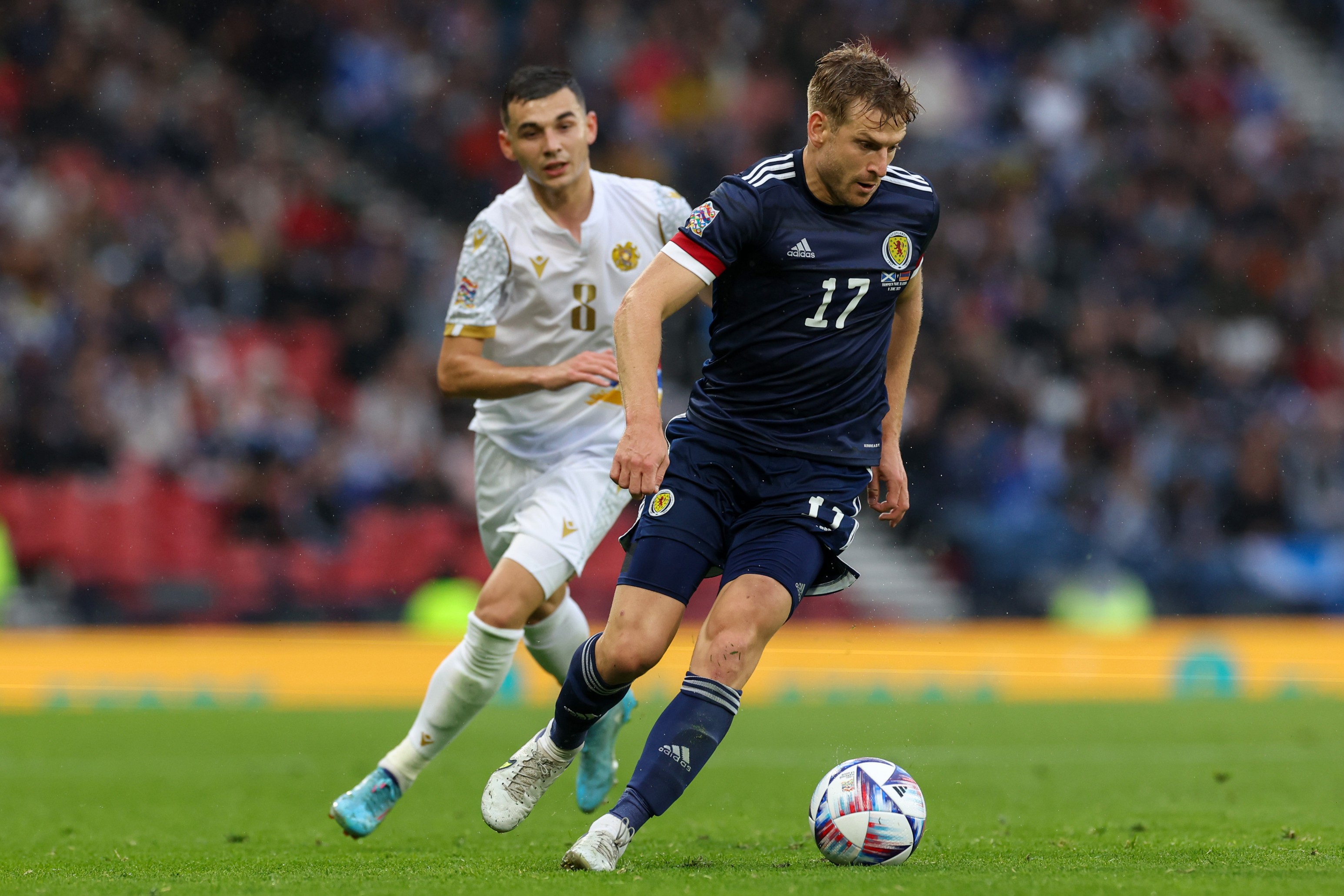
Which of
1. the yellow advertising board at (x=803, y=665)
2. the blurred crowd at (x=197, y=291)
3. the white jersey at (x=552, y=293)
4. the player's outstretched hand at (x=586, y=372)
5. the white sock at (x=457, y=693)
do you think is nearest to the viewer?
the player's outstretched hand at (x=586, y=372)

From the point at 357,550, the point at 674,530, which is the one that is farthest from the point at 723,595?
the point at 357,550

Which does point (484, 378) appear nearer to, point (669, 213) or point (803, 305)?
point (669, 213)

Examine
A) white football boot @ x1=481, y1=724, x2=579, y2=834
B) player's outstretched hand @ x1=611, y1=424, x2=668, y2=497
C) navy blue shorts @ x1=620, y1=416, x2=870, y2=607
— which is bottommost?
white football boot @ x1=481, y1=724, x2=579, y2=834

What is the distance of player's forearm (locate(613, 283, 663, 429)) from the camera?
4762 mm

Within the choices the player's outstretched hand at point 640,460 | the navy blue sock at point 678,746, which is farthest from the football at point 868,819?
the player's outstretched hand at point 640,460

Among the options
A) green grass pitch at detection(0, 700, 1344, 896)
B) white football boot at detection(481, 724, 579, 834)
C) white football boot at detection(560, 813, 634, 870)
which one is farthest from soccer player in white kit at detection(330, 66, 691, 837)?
white football boot at detection(560, 813, 634, 870)

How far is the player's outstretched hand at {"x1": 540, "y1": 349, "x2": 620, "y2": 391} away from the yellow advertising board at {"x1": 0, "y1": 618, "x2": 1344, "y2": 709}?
7.03 m

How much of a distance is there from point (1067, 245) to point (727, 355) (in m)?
13.8

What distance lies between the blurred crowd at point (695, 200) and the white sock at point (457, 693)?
8849 millimetres

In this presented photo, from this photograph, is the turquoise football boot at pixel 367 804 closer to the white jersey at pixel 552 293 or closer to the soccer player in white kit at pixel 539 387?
the soccer player in white kit at pixel 539 387

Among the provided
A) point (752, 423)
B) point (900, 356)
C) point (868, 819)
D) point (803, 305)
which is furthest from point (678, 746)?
point (900, 356)

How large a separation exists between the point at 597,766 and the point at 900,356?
2.27 metres

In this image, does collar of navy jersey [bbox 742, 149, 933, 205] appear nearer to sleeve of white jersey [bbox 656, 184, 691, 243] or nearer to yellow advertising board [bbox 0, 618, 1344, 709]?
sleeve of white jersey [bbox 656, 184, 691, 243]

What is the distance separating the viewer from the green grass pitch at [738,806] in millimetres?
4594
